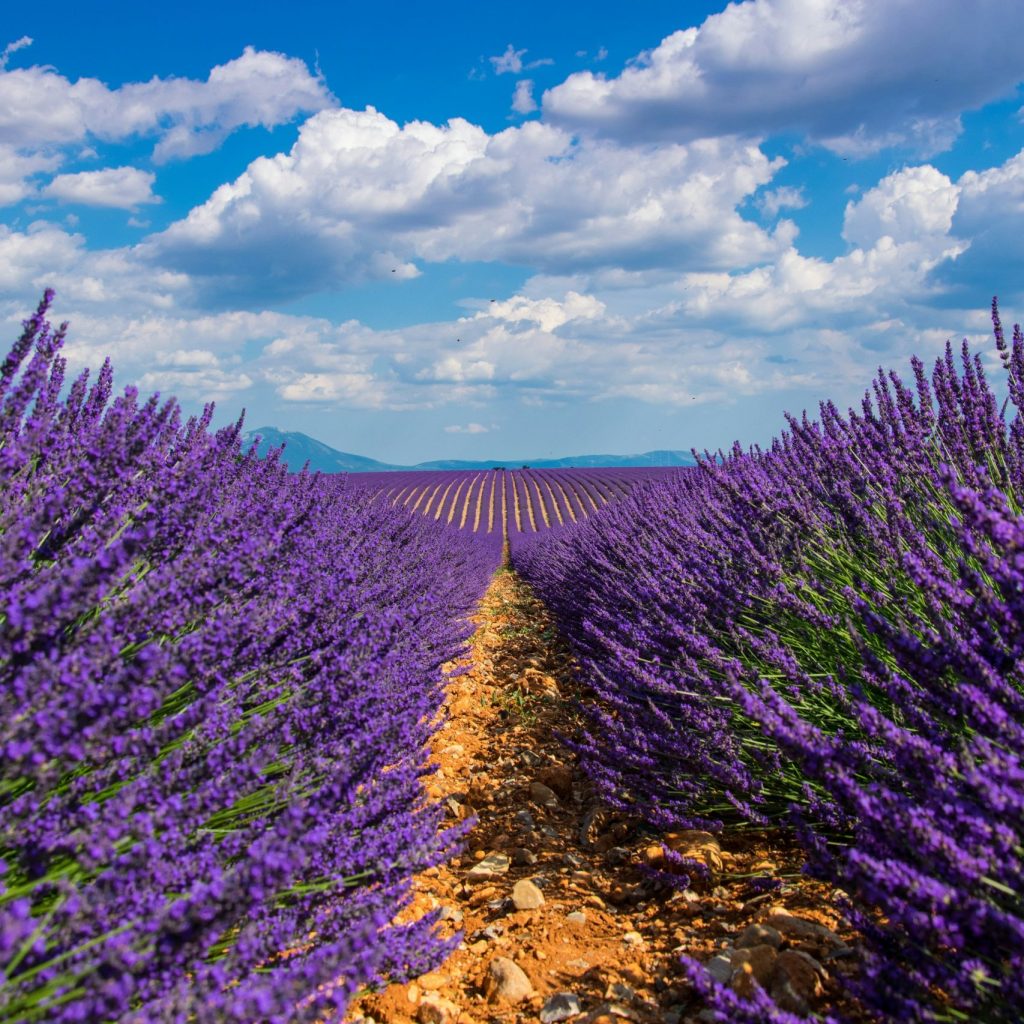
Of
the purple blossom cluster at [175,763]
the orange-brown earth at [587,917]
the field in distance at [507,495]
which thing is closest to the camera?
the purple blossom cluster at [175,763]

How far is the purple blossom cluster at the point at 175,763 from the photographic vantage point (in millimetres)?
1061

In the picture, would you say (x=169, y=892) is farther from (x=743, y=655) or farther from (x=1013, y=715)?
(x=743, y=655)

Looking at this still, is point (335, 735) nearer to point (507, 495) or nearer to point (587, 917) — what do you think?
point (587, 917)

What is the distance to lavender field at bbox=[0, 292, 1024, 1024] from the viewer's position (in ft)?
3.59

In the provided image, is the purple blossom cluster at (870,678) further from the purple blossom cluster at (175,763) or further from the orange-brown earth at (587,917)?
the purple blossom cluster at (175,763)

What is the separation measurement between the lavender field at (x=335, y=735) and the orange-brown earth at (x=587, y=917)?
0.11 m

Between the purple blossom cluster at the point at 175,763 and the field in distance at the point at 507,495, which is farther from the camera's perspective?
the field in distance at the point at 507,495

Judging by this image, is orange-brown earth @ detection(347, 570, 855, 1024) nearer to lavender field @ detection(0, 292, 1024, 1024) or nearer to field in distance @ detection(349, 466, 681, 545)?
lavender field @ detection(0, 292, 1024, 1024)

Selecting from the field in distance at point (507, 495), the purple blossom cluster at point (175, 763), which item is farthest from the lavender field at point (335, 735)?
the field in distance at point (507, 495)

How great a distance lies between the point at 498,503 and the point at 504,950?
26128 mm

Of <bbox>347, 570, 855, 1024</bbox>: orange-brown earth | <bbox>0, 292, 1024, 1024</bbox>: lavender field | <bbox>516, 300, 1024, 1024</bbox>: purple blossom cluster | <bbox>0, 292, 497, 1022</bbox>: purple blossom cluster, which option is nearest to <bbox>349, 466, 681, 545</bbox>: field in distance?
<bbox>516, 300, 1024, 1024</bbox>: purple blossom cluster

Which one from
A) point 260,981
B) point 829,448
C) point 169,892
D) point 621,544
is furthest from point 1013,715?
point 621,544

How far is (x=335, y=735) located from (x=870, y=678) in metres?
1.32

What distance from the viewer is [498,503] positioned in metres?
28.3
